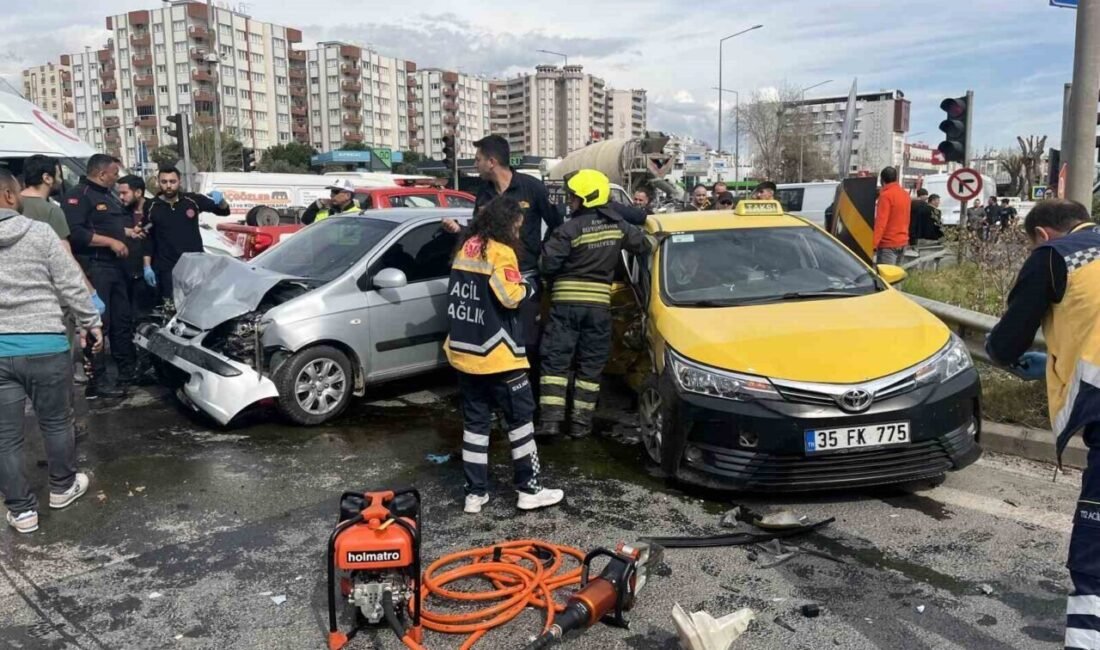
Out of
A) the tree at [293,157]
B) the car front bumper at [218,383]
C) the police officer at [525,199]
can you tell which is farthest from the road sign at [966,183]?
the tree at [293,157]

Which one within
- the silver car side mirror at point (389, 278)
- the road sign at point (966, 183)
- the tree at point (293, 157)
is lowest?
the silver car side mirror at point (389, 278)

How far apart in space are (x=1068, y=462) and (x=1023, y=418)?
521mm

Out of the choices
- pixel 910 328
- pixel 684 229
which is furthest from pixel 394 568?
pixel 684 229

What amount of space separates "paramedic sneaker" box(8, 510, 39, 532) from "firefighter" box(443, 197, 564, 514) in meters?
2.30

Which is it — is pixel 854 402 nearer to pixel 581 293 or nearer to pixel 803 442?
pixel 803 442

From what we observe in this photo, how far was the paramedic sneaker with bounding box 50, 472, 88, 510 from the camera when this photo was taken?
4730mm

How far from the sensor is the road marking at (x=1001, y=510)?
4.34 metres

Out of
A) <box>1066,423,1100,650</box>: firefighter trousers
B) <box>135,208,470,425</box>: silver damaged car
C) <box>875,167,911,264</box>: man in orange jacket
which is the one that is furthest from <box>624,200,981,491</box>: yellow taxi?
<box>875,167,911,264</box>: man in orange jacket

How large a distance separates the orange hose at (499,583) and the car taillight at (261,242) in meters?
9.83

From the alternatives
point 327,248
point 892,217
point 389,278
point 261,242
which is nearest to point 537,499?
point 389,278

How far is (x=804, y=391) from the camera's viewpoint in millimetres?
4277

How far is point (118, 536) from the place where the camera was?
4375mm

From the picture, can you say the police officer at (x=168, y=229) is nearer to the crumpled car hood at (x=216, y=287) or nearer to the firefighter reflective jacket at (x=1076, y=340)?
the crumpled car hood at (x=216, y=287)

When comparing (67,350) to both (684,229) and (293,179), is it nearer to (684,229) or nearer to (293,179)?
(684,229)
